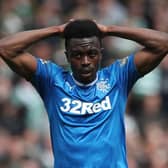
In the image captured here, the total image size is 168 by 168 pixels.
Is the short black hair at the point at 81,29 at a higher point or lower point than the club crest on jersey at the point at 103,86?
higher

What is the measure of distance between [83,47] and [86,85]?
1.36ft

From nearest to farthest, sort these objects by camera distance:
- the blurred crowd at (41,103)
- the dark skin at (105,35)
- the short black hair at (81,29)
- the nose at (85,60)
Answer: the nose at (85,60), the short black hair at (81,29), the dark skin at (105,35), the blurred crowd at (41,103)

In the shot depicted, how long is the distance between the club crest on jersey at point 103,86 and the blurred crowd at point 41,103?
15.6 feet

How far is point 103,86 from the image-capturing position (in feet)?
26.4

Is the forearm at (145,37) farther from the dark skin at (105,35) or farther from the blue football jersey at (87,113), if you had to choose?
the blue football jersey at (87,113)

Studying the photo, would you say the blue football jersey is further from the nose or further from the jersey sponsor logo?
the nose

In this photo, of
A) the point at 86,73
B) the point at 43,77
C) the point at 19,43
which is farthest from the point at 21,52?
the point at 86,73

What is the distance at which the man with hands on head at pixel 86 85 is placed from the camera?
25.7ft

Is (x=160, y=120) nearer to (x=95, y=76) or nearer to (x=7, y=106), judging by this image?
(x=7, y=106)

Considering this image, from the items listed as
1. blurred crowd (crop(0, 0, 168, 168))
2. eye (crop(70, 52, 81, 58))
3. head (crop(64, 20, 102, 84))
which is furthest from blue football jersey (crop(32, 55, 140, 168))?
blurred crowd (crop(0, 0, 168, 168))

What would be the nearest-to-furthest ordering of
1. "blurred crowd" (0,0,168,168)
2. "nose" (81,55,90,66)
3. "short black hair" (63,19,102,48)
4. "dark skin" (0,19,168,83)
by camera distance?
"nose" (81,55,90,66), "short black hair" (63,19,102,48), "dark skin" (0,19,168,83), "blurred crowd" (0,0,168,168)

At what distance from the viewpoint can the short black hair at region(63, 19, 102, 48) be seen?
25.7 ft

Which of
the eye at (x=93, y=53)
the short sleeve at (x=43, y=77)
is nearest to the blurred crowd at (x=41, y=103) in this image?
the short sleeve at (x=43, y=77)

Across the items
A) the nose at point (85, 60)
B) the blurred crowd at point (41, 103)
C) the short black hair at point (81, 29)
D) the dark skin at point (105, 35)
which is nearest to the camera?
the nose at point (85, 60)
